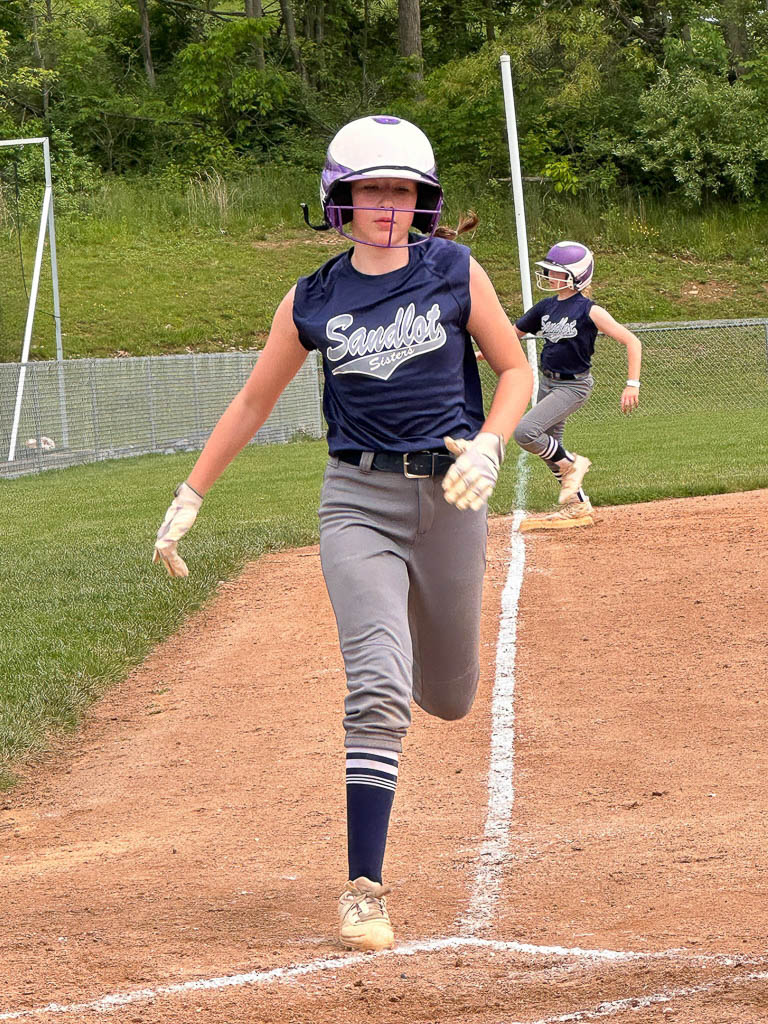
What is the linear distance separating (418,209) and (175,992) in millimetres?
2099

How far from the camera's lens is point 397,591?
3637 mm

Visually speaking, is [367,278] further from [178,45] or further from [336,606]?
[178,45]

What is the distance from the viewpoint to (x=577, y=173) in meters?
39.2

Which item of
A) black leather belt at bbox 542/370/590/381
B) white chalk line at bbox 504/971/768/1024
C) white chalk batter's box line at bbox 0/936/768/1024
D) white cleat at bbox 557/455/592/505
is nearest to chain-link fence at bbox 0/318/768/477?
white cleat at bbox 557/455/592/505

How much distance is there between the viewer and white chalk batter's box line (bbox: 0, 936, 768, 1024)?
2.92 m

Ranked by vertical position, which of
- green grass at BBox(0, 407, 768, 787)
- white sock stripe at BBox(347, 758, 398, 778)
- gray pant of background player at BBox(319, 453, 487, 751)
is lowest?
green grass at BBox(0, 407, 768, 787)

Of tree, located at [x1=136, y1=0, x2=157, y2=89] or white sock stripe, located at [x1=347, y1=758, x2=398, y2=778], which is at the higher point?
tree, located at [x1=136, y1=0, x2=157, y2=89]

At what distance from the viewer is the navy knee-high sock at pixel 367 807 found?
11.3 ft

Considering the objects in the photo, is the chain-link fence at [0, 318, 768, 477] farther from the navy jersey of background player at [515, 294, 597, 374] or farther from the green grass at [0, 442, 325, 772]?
the navy jersey of background player at [515, 294, 597, 374]

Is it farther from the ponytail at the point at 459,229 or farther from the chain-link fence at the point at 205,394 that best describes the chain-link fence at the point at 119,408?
the ponytail at the point at 459,229

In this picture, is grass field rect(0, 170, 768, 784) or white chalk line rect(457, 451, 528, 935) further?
grass field rect(0, 170, 768, 784)

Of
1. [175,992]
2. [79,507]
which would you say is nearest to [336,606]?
[175,992]

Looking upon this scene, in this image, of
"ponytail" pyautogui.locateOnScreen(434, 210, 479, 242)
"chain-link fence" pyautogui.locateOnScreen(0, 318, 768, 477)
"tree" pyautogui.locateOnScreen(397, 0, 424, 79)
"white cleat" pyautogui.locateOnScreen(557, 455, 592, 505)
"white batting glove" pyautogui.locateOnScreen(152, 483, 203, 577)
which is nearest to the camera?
"white batting glove" pyautogui.locateOnScreen(152, 483, 203, 577)

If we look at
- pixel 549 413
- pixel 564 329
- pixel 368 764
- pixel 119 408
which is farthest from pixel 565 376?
pixel 119 408
